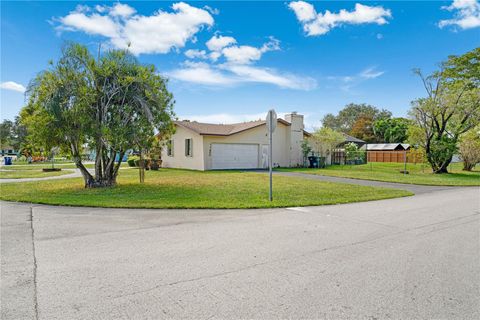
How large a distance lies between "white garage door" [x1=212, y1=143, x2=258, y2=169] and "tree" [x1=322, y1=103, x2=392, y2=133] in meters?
47.9

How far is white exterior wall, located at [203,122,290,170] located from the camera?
2148cm

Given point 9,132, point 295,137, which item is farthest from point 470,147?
point 9,132

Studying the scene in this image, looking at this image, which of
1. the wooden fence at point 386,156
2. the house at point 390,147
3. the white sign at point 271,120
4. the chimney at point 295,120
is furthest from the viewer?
the house at point 390,147

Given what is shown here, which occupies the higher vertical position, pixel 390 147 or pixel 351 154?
pixel 390 147

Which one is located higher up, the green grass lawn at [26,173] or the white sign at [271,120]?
the white sign at [271,120]

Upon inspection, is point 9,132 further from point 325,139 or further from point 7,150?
point 325,139

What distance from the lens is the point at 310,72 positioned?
21578 mm

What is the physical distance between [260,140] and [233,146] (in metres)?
2.59

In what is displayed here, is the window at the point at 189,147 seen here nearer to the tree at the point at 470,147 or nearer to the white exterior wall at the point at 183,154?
the white exterior wall at the point at 183,154

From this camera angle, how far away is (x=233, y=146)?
22.8 metres

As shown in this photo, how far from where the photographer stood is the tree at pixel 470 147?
21.1 m

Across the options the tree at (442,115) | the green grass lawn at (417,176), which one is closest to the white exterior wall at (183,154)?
the green grass lawn at (417,176)

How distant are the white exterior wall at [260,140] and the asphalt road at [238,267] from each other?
15.1 meters

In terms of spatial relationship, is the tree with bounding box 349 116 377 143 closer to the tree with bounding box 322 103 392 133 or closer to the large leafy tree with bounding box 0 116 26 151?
the tree with bounding box 322 103 392 133
